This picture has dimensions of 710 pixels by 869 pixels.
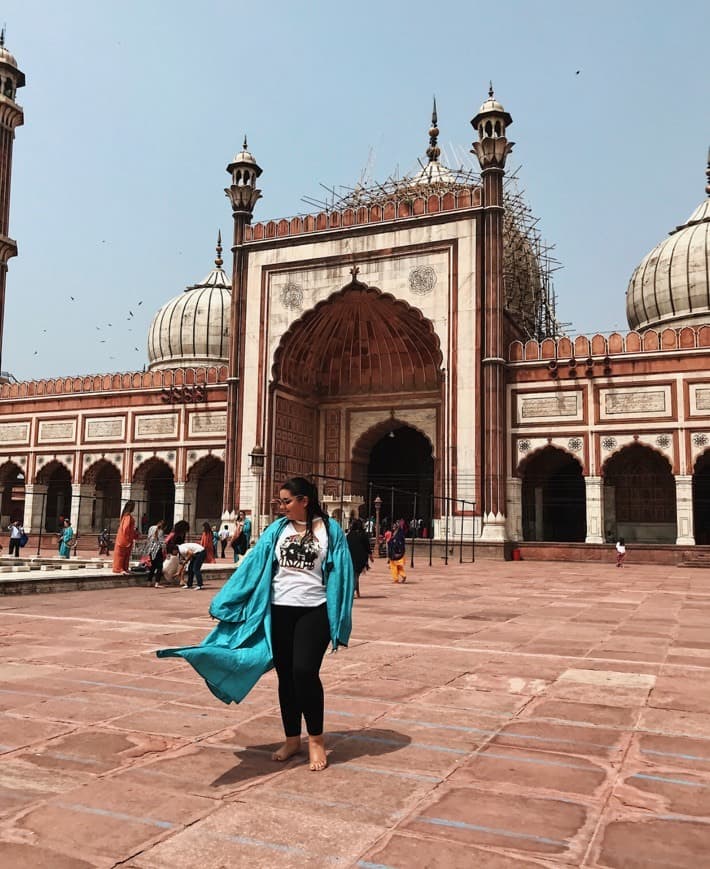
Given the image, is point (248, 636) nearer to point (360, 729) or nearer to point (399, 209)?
point (360, 729)

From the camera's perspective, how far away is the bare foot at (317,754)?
303 cm

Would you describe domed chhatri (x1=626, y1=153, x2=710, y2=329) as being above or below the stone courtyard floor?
above

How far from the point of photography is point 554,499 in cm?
2495

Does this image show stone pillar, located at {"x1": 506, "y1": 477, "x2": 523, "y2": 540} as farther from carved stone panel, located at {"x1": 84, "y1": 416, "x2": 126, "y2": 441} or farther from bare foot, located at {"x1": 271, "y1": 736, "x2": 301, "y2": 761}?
bare foot, located at {"x1": 271, "y1": 736, "x2": 301, "y2": 761}

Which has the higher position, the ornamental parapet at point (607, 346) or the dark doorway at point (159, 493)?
the ornamental parapet at point (607, 346)

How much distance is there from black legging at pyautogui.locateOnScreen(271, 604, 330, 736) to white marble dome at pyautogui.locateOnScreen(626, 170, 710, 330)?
2441cm

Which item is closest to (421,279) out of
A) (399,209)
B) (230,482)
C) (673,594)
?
(399,209)

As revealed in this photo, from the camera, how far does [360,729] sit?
12.0ft

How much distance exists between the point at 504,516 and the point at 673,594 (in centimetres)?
1055

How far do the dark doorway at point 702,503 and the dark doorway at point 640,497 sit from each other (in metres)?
0.92

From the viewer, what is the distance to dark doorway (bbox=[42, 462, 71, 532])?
31.0 meters

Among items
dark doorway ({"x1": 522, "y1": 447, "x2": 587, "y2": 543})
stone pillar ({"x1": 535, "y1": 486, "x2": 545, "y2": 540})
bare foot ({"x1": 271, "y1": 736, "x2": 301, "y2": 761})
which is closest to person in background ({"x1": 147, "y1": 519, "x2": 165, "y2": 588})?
bare foot ({"x1": 271, "y1": 736, "x2": 301, "y2": 761})

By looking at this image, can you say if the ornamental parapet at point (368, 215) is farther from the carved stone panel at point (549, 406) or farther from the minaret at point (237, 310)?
the carved stone panel at point (549, 406)

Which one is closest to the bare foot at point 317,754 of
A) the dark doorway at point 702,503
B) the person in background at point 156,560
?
the person in background at point 156,560
